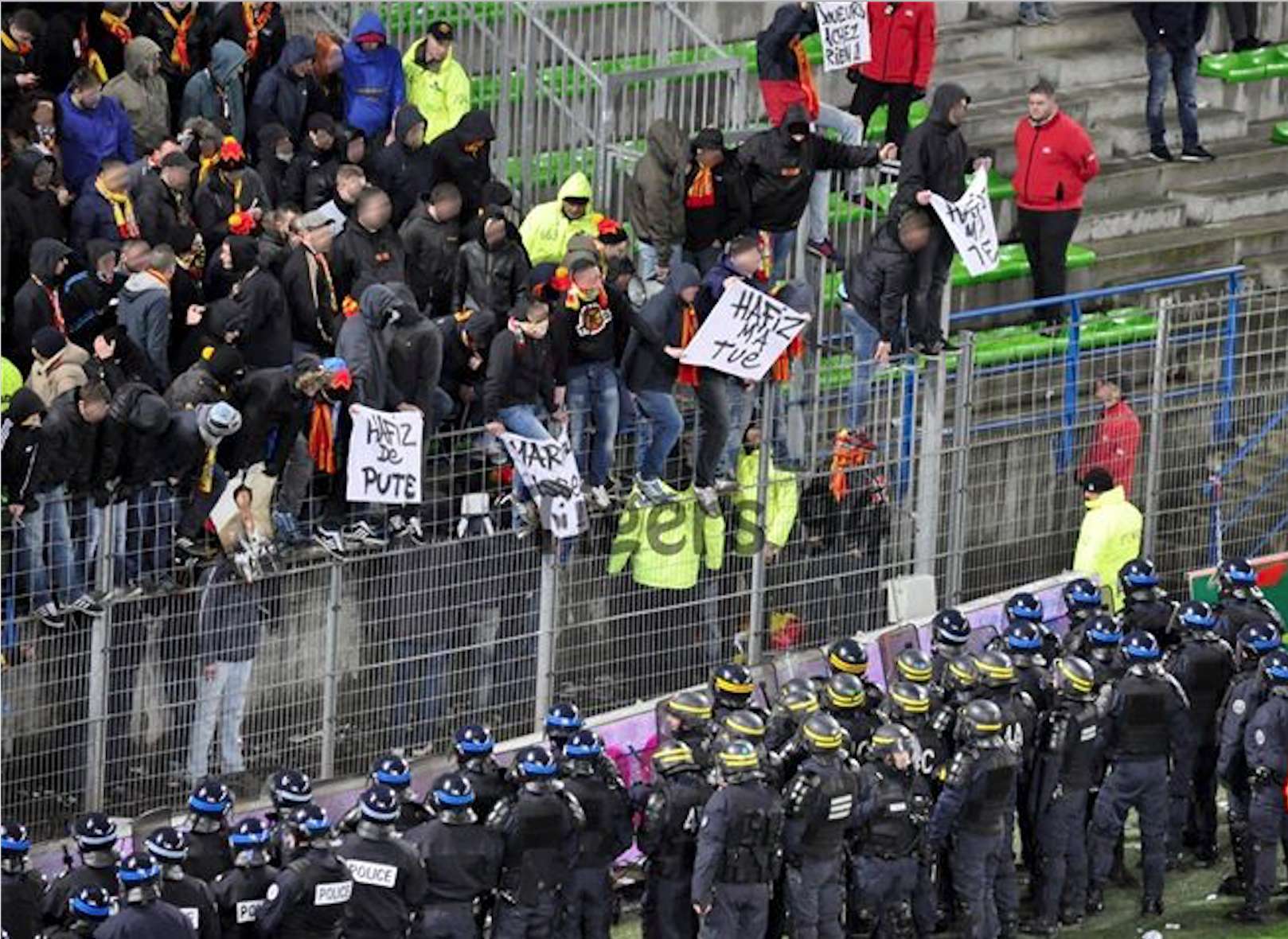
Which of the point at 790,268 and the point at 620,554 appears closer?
the point at 620,554

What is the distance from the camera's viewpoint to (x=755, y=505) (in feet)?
89.0

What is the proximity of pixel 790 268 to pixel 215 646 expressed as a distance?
6174 millimetres

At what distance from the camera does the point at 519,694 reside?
26219 mm

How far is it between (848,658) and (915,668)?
48 centimetres

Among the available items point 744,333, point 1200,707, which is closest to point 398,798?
point 744,333

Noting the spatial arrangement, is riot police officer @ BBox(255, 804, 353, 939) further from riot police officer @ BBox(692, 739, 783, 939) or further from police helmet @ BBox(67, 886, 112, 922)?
riot police officer @ BBox(692, 739, 783, 939)

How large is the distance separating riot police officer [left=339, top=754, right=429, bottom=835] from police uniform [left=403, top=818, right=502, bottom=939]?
238mm

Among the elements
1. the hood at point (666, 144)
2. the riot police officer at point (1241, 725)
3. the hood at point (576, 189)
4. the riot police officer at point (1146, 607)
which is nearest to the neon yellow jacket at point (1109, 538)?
the riot police officer at point (1146, 607)

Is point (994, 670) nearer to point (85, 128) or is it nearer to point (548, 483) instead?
point (548, 483)

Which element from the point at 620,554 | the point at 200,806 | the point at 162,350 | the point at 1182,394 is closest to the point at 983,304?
the point at 1182,394

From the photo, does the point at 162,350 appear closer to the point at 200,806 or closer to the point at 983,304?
the point at 200,806

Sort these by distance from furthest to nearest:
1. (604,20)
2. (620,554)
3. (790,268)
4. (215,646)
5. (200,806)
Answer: (604,20)
(790,268)
(620,554)
(215,646)
(200,806)

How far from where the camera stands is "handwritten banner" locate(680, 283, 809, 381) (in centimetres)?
2666

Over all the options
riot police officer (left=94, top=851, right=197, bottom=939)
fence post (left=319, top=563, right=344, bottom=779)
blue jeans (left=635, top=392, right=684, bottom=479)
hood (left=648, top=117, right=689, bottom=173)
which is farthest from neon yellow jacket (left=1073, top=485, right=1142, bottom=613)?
riot police officer (left=94, top=851, right=197, bottom=939)
